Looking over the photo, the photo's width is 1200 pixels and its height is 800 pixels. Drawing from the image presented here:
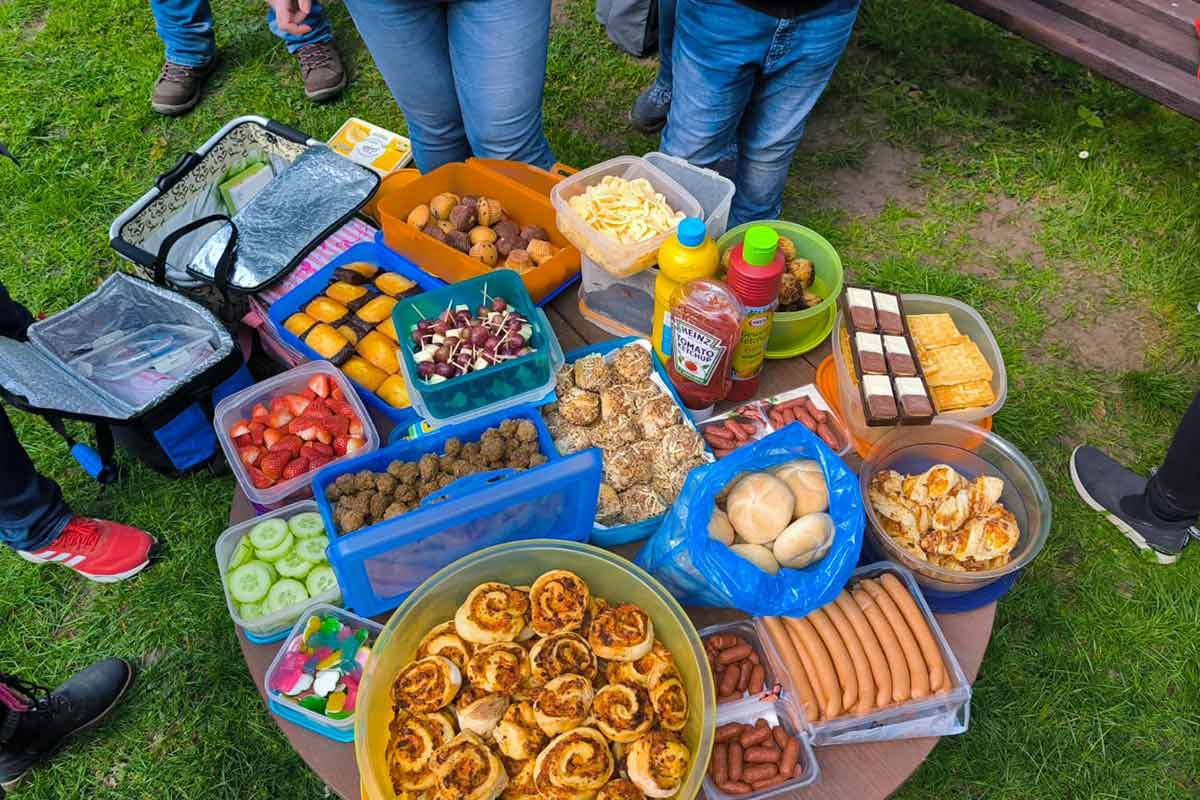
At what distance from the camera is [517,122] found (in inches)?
104

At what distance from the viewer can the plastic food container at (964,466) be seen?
173cm

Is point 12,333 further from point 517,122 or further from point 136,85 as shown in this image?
point 136,85

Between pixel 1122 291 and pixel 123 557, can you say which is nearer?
pixel 123 557

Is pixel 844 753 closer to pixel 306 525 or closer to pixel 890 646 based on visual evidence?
pixel 890 646

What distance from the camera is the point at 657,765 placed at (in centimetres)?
138

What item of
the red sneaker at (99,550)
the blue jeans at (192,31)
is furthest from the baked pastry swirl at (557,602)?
the blue jeans at (192,31)

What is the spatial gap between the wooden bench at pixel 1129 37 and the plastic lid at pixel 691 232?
2324 millimetres

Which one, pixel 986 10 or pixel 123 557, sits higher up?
pixel 986 10

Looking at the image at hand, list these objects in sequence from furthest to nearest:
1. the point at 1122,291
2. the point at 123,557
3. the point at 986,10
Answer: the point at 1122,291
the point at 986,10
the point at 123,557

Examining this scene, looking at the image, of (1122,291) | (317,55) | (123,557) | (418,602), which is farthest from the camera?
(317,55)

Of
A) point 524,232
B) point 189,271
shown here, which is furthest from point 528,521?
point 189,271

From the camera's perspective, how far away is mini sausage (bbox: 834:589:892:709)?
1558mm

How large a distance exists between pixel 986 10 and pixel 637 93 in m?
1.72

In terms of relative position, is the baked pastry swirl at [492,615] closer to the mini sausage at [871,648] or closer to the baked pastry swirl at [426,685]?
the baked pastry swirl at [426,685]
